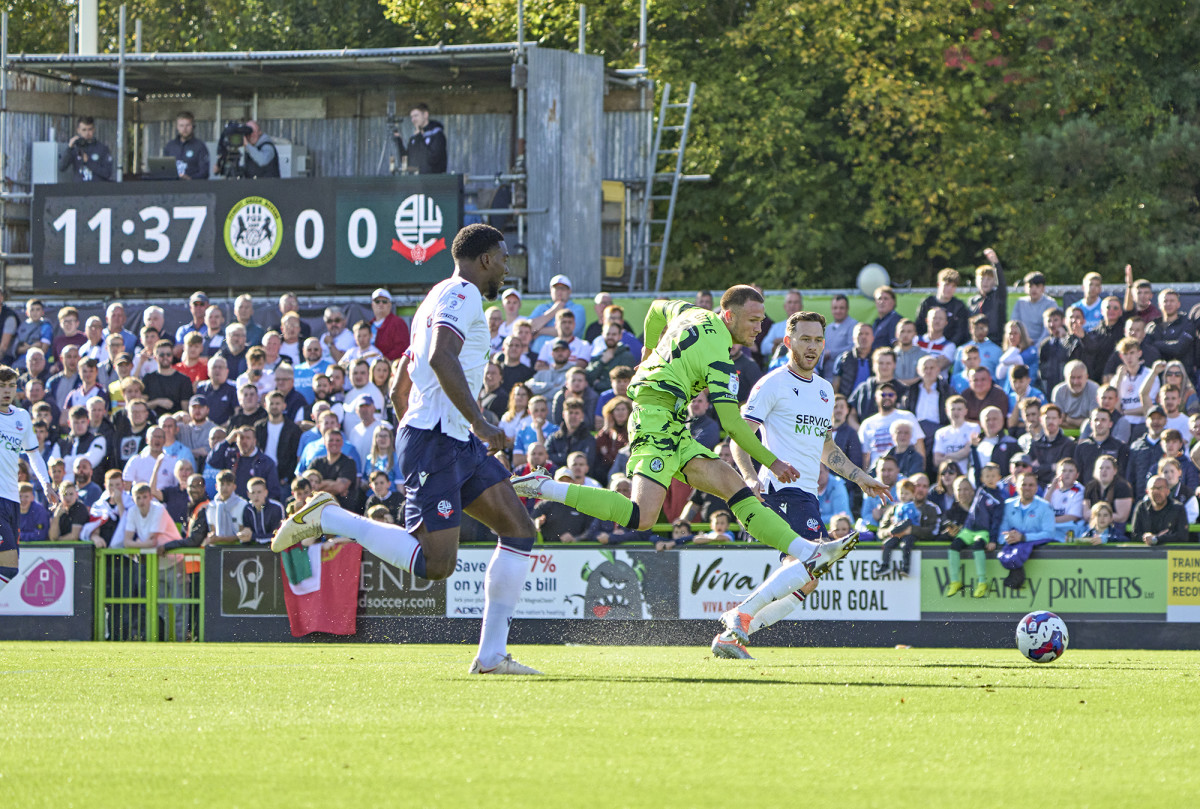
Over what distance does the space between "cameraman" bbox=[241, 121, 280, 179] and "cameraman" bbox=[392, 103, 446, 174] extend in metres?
2.32

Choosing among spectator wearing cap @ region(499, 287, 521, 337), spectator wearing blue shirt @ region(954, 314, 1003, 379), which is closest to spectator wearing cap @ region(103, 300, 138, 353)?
spectator wearing cap @ region(499, 287, 521, 337)

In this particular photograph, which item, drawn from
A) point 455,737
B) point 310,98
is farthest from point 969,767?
point 310,98

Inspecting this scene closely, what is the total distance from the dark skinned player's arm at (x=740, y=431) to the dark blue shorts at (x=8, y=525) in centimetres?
608

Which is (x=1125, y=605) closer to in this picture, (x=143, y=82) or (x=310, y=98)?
(x=310, y=98)

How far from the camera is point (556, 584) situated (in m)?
17.9

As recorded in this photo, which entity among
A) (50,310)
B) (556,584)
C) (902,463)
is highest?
(50,310)

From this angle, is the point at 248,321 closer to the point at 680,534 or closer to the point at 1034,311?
the point at 680,534

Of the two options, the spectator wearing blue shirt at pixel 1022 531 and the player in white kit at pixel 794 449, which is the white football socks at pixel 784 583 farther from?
the spectator wearing blue shirt at pixel 1022 531

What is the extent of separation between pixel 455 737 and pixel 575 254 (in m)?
20.3

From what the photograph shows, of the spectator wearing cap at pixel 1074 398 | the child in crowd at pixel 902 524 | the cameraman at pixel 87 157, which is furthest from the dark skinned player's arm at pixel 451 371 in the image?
the cameraman at pixel 87 157

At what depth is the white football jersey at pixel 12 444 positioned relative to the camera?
1327 cm

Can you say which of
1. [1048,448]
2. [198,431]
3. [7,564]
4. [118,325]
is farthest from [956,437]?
[118,325]

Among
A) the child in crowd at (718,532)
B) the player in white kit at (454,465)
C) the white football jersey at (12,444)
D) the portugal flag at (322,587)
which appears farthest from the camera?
the portugal flag at (322,587)

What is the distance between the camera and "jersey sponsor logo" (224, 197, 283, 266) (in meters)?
25.2
